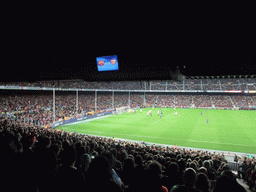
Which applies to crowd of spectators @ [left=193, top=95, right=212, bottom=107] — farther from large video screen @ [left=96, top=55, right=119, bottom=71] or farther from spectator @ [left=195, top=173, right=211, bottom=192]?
spectator @ [left=195, top=173, right=211, bottom=192]

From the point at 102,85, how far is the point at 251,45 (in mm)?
54570

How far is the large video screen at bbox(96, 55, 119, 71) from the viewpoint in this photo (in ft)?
33.4

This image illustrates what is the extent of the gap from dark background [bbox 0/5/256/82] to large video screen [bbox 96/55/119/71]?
0.31 m

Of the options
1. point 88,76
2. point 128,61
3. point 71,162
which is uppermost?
point 128,61

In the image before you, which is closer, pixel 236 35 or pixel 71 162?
pixel 71 162

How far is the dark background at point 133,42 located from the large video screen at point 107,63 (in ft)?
1.01

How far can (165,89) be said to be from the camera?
7212cm

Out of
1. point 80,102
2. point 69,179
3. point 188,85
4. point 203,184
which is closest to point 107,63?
point 203,184

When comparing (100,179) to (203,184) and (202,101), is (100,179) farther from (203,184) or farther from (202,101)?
(202,101)

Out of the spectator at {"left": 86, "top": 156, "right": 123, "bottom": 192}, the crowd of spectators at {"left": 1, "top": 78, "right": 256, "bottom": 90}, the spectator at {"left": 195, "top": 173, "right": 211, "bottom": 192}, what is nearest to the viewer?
the spectator at {"left": 86, "top": 156, "right": 123, "bottom": 192}

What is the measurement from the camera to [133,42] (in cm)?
852

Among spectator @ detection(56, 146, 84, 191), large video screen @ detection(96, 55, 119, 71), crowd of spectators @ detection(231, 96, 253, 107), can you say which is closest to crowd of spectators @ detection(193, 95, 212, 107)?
crowd of spectators @ detection(231, 96, 253, 107)

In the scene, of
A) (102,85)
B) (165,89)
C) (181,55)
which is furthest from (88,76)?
(165,89)

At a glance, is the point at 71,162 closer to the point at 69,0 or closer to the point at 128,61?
the point at 69,0
